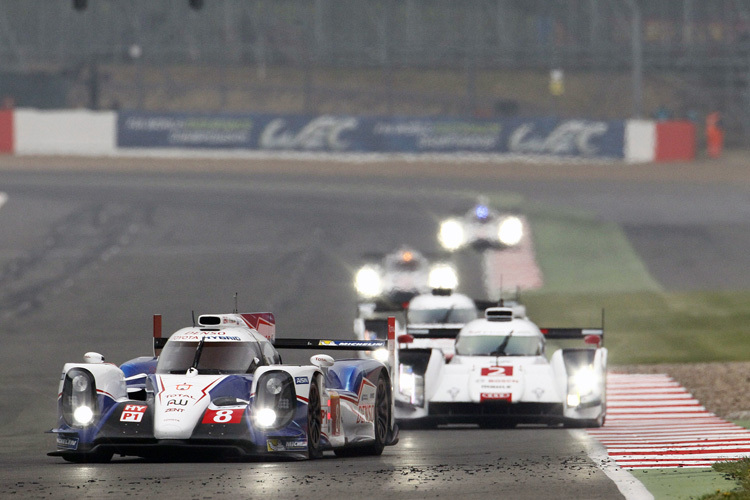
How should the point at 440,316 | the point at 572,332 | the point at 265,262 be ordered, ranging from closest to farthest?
1. the point at 572,332
2. the point at 440,316
3. the point at 265,262

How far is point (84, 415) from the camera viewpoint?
1340cm

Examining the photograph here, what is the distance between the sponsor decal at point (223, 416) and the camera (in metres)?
13.2

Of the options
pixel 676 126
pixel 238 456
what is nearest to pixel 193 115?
pixel 676 126

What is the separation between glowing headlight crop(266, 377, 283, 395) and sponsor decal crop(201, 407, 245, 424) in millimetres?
295

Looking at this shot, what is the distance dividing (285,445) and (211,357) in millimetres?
1318

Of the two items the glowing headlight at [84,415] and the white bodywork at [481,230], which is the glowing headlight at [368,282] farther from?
the glowing headlight at [84,415]

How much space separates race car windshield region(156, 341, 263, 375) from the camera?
1401cm

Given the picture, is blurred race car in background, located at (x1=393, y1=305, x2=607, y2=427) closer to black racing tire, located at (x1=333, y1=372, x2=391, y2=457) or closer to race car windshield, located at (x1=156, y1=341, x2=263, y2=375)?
black racing tire, located at (x1=333, y1=372, x2=391, y2=457)

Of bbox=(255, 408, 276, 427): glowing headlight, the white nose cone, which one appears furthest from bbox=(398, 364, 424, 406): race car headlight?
bbox=(255, 408, 276, 427): glowing headlight

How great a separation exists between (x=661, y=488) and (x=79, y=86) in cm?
8644

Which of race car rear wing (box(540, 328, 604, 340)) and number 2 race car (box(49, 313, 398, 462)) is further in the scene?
race car rear wing (box(540, 328, 604, 340))

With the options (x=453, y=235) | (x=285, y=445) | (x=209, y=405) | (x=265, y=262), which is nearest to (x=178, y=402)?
(x=209, y=405)

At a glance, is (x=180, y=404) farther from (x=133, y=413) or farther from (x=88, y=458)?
(x=88, y=458)

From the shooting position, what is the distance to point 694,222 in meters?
46.6
